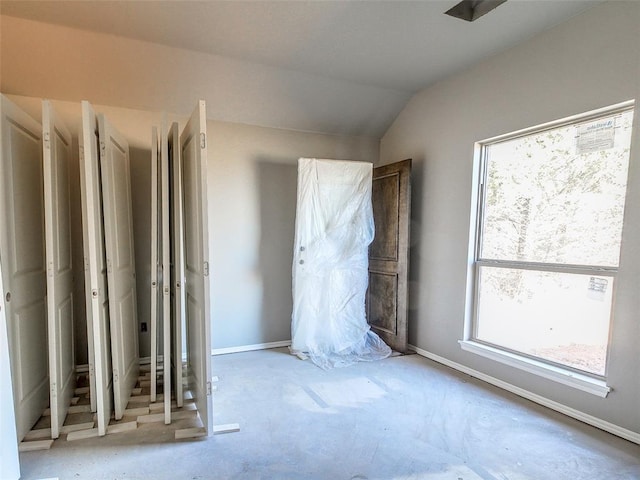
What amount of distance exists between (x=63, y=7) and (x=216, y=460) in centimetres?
284

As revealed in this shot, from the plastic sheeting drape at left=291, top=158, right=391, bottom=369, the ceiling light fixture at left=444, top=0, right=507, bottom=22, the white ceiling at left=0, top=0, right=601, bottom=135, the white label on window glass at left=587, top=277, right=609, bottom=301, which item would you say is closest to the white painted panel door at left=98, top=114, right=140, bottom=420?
the white ceiling at left=0, top=0, right=601, bottom=135

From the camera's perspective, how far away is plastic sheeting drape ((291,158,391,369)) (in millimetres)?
3398

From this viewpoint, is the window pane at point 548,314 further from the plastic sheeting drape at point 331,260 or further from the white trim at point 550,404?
the plastic sheeting drape at point 331,260

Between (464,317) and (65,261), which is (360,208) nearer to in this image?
(464,317)

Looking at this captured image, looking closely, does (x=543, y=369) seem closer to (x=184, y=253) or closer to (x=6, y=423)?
(x=184, y=253)

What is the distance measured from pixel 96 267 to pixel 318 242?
1.95m

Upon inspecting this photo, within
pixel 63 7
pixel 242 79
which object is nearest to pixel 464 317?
pixel 242 79

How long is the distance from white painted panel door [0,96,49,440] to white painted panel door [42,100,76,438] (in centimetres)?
12

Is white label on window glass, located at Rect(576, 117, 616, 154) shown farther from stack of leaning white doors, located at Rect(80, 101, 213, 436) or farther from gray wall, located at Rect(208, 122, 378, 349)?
stack of leaning white doors, located at Rect(80, 101, 213, 436)

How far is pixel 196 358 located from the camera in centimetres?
225

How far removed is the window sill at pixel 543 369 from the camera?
2.17 metres

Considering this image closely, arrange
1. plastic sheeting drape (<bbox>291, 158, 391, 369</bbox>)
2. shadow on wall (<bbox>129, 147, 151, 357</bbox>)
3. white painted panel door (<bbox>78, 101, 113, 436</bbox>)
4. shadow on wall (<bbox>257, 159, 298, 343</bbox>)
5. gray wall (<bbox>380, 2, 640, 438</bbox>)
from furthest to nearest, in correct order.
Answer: shadow on wall (<bbox>257, 159, 298, 343</bbox>)
plastic sheeting drape (<bbox>291, 158, 391, 369</bbox>)
shadow on wall (<bbox>129, 147, 151, 357</bbox>)
gray wall (<bbox>380, 2, 640, 438</bbox>)
white painted panel door (<bbox>78, 101, 113, 436</bbox>)

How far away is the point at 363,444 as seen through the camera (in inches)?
78.0

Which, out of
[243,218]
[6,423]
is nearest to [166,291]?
[6,423]
